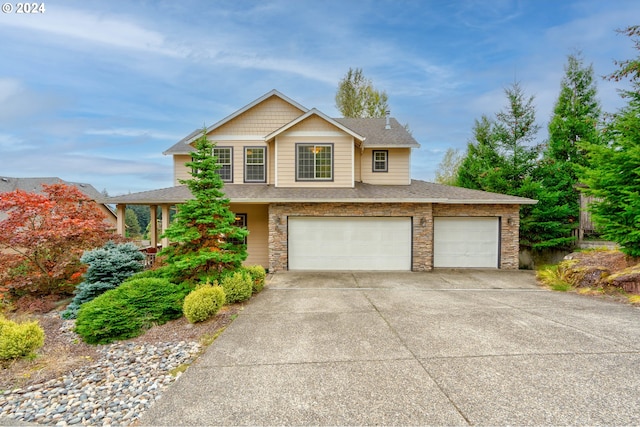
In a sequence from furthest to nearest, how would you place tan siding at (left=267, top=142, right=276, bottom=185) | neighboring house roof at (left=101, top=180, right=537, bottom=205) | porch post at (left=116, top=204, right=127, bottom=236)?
tan siding at (left=267, top=142, right=276, bottom=185)
porch post at (left=116, top=204, right=127, bottom=236)
neighboring house roof at (left=101, top=180, right=537, bottom=205)

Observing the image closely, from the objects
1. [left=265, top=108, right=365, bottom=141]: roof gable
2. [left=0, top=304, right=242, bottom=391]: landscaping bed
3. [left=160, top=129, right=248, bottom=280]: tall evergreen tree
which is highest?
[left=265, top=108, right=365, bottom=141]: roof gable

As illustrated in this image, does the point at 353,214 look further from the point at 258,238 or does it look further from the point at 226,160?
the point at 226,160

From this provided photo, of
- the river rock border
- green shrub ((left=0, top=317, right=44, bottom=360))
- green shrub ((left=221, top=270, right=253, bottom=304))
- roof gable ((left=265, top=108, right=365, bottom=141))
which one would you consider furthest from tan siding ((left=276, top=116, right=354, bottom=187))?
green shrub ((left=0, top=317, right=44, bottom=360))

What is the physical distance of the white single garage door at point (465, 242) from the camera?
10969mm

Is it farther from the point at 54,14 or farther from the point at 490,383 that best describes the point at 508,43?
the point at 54,14

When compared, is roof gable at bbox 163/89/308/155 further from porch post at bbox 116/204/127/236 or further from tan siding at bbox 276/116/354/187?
porch post at bbox 116/204/127/236

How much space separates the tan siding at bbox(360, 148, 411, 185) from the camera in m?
12.5

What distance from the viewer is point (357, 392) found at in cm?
304

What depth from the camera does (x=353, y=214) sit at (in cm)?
1047

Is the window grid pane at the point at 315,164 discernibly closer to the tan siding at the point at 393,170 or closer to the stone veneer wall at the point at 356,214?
the stone veneer wall at the point at 356,214

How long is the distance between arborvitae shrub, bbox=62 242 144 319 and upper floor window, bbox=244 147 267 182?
560 cm

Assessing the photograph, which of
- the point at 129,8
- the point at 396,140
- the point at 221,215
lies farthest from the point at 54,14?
the point at 396,140

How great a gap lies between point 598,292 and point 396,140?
8357mm

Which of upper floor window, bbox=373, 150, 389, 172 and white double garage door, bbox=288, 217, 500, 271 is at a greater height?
upper floor window, bbox=373, 150, 389, 172
